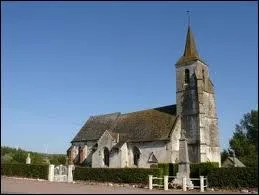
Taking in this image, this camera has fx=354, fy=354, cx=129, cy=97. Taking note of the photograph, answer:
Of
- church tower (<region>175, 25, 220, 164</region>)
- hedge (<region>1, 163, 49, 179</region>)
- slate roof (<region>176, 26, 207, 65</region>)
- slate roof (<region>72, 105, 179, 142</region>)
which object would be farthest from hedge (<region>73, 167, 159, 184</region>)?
slate roof (<region>176, 26, 207, 65</region>)

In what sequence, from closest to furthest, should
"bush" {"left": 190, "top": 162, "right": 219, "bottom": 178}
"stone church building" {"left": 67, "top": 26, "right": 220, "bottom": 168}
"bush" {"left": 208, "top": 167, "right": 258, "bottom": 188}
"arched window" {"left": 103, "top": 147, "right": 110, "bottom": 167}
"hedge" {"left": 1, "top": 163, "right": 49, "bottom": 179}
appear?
"bush" {"left": 208, "top": 167, "right": 258, "bottom": 188}
"bush" {"left": 190, "top": 162, "right": 219, "bottom": 178}
"hedge" {"left": 1, "top": 163, "right": 49, "bottom": 179}
"stone church building" {"left": 67, "top": 26, "right": 220, "bottom": 168}
"arched window" {"left": 103, "top": 147, "right": 110, "bottom": 167}

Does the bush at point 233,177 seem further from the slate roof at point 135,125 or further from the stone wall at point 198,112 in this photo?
the slate roof at point 135,125

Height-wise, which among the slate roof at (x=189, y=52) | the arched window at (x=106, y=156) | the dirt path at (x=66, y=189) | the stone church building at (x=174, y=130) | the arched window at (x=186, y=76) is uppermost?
the slate roof at (x=189, y=52)

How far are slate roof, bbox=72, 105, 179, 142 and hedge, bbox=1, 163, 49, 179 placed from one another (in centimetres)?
1049

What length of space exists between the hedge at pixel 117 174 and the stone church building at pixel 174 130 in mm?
6659

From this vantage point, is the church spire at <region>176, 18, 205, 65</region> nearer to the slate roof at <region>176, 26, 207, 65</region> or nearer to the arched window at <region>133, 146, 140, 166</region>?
the slate roof at <region>176, 26, 207, 65</region>

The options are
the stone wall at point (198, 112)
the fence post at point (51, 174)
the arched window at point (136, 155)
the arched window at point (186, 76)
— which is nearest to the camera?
the fence post at point (51, 174)

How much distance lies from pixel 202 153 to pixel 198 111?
181 inches

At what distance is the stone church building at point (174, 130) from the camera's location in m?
37.9

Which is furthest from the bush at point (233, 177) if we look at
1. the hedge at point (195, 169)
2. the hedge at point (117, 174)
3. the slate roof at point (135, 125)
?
the slate roof at point (135, 125)

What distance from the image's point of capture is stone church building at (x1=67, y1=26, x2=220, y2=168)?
124 ft

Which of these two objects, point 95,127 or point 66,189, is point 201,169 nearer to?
point 66,189

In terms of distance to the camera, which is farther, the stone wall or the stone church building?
the stone church building

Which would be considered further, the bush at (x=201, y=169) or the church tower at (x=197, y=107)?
the church tower at (x=197, y=107)
